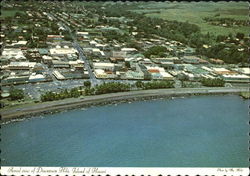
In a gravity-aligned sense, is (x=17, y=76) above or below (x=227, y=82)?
above

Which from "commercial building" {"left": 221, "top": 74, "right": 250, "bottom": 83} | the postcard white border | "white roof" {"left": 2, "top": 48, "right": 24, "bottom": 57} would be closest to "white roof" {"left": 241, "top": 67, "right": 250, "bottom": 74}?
"commercial building" {"left": 221, "top": 74, "right": 250, "bottom": 83}

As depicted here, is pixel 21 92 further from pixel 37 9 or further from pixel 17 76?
pixel 37 9

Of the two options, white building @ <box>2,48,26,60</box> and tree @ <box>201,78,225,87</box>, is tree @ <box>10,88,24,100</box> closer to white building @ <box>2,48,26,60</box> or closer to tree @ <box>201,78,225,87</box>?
white building @ <box>2,48,26,60</box>

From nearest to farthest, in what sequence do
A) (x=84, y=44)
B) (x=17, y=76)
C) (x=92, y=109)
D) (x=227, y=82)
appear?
(x=92, y=109)
(x=17, y=76)
(x=227, y=82)
(x=84, y=44)

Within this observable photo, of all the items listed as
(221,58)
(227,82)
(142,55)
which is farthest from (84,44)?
(227,82)

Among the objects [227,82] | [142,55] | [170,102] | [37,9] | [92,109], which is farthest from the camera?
[37,9]

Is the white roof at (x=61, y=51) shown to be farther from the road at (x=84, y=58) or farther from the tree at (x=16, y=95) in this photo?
the tree at (x=16, y=95)

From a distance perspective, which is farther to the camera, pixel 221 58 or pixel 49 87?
pixel 221 58
